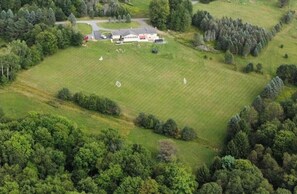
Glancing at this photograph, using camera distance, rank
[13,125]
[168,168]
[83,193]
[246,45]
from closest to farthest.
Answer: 1. [83,193]
2. [168,168]
3. [13,125]
4. [246,45]

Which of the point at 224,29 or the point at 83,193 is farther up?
the point at 224,29

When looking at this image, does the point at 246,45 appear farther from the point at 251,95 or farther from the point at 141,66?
the point at 141,66

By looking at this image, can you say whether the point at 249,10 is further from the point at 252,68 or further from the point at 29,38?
the point at 29,38

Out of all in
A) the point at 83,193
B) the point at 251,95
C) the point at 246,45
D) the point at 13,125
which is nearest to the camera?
the point at 83,193

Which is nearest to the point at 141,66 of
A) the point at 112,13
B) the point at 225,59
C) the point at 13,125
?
the point at 225,59

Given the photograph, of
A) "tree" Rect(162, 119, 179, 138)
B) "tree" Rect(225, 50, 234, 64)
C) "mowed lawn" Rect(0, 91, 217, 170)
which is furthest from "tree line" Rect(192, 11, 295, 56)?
"mowed lawn" Rect(0, 91, 217, 170)

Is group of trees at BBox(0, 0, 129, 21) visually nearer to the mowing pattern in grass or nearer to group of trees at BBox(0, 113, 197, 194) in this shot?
the mowing pattern in grass
